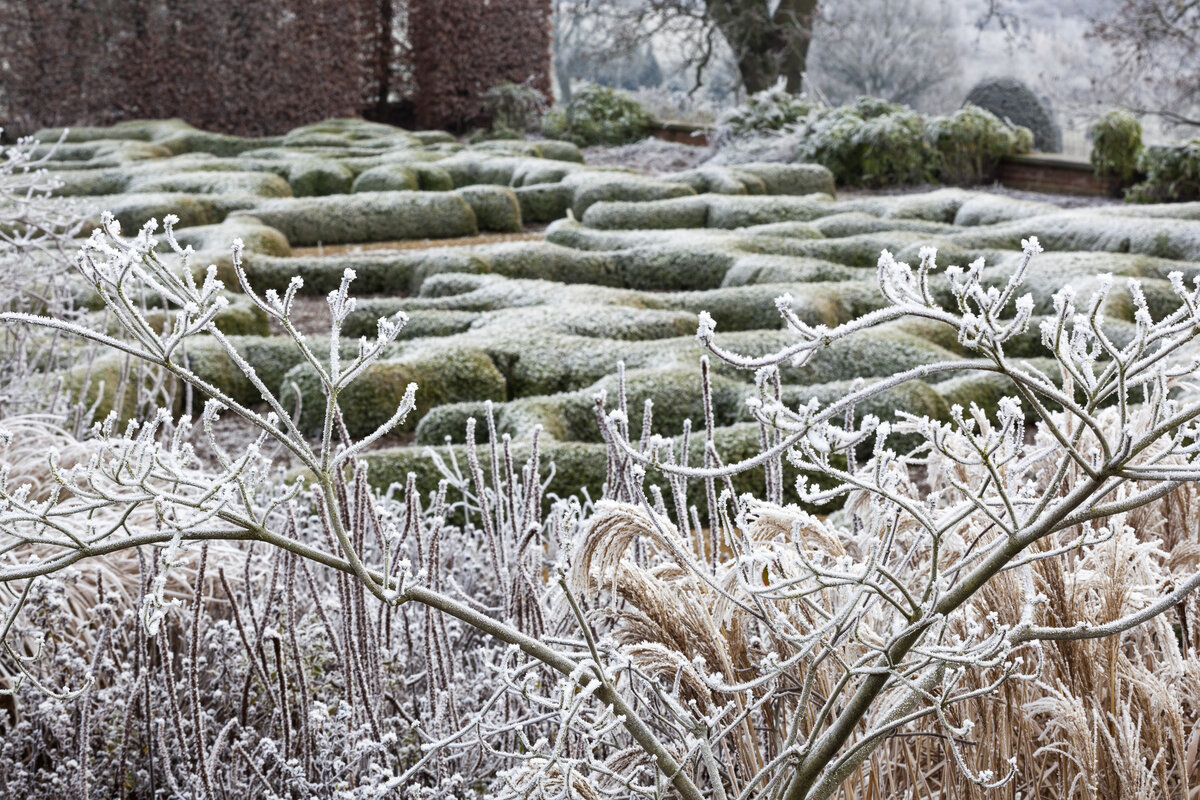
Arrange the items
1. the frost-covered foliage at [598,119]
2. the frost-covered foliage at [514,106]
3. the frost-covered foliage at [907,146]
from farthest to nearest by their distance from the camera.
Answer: the frost-covered foliage at [514,106] → the frost-covered foliage at [598,119] → the frost-covered foliage at [907,146]

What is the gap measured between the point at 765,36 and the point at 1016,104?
392 centimetres

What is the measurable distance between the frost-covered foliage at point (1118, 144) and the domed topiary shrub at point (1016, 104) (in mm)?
4382

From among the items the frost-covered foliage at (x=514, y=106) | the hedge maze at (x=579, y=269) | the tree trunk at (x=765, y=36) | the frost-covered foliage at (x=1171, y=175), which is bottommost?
the hedge maze at (x=579, y=269)

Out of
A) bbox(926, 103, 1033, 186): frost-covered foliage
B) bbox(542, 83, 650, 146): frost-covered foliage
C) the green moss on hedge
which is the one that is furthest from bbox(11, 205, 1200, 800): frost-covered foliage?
bbox(542, 83, 650, 146): frost-covered foliage

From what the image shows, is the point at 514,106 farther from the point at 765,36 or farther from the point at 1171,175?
the point at 1171,175

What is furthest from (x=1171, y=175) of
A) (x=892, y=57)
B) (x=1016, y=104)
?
(x=892, y=57)

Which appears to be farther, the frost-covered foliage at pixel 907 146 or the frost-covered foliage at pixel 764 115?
the frost-covered foliage at pixel 764 115

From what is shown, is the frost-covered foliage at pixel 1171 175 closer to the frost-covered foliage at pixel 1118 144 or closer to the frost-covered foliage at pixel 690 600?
the frost-covered foliage at pixel 1118 144

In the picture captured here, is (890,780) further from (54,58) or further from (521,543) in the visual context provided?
(54,58)

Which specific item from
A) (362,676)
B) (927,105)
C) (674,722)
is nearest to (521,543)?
(362,676)

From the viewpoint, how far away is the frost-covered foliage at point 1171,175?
9.73 m

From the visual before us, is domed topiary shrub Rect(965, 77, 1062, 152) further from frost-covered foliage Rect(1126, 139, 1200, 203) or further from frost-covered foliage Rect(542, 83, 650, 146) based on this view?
frost-covered foliage Rect(1126, 139, 1200, 203)

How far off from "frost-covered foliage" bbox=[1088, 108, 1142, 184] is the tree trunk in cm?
627

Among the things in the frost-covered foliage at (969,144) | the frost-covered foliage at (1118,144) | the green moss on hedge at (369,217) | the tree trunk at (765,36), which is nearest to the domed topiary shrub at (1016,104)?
the tree trunk at (765,36)
